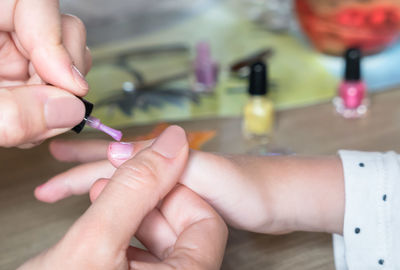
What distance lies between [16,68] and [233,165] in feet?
0.74

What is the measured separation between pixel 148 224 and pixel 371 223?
0.20 metres

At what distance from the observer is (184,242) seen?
39 centimetres

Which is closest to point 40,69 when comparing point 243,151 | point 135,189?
point 135,189

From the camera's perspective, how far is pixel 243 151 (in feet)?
2.14

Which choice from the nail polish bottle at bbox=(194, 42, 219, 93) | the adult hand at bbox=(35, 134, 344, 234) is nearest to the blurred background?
the nail polish bottle at bbox=(194, 42, 219, 93)

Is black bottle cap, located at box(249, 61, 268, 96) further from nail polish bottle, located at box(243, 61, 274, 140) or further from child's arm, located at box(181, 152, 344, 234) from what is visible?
child's arm, located at box(181, 152, 344, 234)

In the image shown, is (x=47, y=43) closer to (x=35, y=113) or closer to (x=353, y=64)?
(x=35, y=113)

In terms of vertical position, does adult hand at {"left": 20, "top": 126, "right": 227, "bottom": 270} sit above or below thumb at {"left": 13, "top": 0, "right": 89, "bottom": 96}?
below

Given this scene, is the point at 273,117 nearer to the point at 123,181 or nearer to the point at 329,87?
the point at 329,87

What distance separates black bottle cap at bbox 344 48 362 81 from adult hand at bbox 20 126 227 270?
36cm

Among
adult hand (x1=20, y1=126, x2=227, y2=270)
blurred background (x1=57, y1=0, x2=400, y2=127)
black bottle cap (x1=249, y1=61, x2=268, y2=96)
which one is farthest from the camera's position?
blurred background (x1=57, y1=0, x2=400, y2=127)

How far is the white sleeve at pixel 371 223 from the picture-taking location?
1.52 feet

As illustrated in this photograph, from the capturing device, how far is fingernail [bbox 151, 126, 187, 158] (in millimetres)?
400

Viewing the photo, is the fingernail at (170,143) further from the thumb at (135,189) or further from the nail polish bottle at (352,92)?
the nail polish bottle at (352,92)
